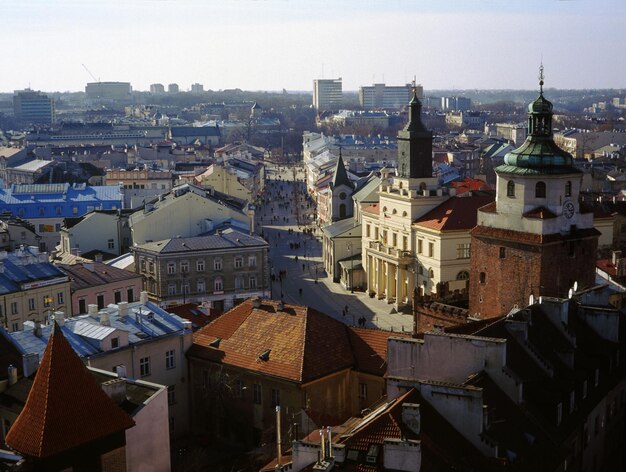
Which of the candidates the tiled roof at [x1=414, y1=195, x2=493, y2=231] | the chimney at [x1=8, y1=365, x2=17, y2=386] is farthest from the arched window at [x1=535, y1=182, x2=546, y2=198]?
the chimney at [x1=8, y1=365, x2=17, y2=386]

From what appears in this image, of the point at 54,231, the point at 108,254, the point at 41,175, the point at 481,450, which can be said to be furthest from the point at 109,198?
the point at 481,450

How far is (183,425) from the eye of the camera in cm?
4297

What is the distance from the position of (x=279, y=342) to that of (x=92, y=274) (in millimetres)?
24172

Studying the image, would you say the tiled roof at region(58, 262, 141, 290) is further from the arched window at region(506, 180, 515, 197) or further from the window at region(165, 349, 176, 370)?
the arched window at region(506, 180, 515, 197)

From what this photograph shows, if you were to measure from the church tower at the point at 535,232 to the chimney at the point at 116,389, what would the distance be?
23.0 meters

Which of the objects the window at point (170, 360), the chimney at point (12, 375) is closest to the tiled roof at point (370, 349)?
the window at point (170, 360)

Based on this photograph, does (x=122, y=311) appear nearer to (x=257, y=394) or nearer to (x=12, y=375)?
(x=257, y=394)

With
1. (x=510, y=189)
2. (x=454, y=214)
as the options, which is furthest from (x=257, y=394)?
(x=454, y=214)

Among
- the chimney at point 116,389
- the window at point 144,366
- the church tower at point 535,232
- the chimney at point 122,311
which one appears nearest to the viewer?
the chimney at point 116,389

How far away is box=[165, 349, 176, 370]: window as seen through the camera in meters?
42.9

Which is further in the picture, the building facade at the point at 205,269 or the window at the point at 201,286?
the window at the point at 201,286

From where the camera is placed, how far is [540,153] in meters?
46.8

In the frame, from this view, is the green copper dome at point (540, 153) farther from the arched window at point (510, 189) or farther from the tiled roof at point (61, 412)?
the tiled roof at point (61, 412)

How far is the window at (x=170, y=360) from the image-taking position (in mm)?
42938
